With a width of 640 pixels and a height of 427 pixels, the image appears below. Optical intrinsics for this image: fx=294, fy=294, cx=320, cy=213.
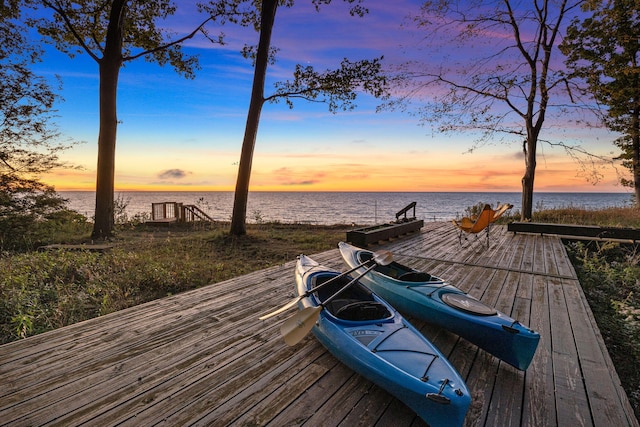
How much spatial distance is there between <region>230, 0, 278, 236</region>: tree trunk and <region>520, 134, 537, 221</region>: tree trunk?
11277mm

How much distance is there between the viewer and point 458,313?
2.85 metres

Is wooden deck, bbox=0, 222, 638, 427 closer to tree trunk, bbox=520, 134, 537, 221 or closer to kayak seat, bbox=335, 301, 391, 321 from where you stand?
kayak seat, bbox=335, 301, 391, 321

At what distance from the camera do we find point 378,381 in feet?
6.97

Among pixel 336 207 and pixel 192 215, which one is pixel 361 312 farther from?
pixel 336 207

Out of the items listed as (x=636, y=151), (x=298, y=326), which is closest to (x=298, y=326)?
(x=298, y=326)

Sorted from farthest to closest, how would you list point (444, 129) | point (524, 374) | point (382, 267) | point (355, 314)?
point (444, 129) < point (382, 267) < point (355, 314) < point (524, 374)

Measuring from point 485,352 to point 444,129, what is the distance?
1263 cm

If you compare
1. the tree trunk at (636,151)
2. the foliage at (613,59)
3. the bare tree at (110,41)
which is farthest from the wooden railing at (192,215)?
the tree trunk at (636,151)

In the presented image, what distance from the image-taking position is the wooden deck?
2057 mm

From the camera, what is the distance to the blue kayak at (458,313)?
2.47m

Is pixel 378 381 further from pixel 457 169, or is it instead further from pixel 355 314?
pixel 457 169

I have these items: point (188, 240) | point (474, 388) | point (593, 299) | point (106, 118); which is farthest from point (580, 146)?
point (106, 118)

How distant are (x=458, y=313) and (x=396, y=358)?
109 cm

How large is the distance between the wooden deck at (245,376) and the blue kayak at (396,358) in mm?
255
